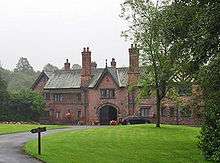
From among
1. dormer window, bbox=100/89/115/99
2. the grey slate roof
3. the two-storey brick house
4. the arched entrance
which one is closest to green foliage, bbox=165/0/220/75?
the two-storey brick house

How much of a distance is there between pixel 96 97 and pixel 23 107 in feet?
43.2

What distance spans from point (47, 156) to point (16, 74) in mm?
123626

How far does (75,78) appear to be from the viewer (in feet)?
277

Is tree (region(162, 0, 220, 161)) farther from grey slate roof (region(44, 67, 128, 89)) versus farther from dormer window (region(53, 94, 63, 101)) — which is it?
dormer window (region(53, 94, 63, 101))

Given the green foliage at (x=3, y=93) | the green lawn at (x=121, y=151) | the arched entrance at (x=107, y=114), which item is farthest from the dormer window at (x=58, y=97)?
the green lawn at (x=121, y=151)

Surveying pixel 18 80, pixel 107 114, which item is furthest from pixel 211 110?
pixel 18 80

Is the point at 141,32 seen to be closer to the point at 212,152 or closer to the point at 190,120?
the point at 212,152

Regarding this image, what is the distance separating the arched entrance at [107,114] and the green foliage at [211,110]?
50741 mm

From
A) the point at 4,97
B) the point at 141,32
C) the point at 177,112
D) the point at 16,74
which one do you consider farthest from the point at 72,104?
the point at 16,74

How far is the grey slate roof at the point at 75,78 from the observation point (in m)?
78.9

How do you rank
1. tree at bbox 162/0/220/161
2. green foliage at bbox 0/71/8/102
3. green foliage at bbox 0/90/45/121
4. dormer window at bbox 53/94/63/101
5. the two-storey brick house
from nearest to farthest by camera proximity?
tree at bbox 162/0/220/161 < the two-storey brick house < green foliage at bbox 0/90/45/121 < green foliage at bbox 0/71/8/102 < dormer window at bbox 53/94/63/101

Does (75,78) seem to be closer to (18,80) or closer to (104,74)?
(104,74)

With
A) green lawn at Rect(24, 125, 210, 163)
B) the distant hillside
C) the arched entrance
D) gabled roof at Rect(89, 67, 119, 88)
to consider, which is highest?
the distant hillside

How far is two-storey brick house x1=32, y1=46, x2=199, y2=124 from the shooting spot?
7512 cm
